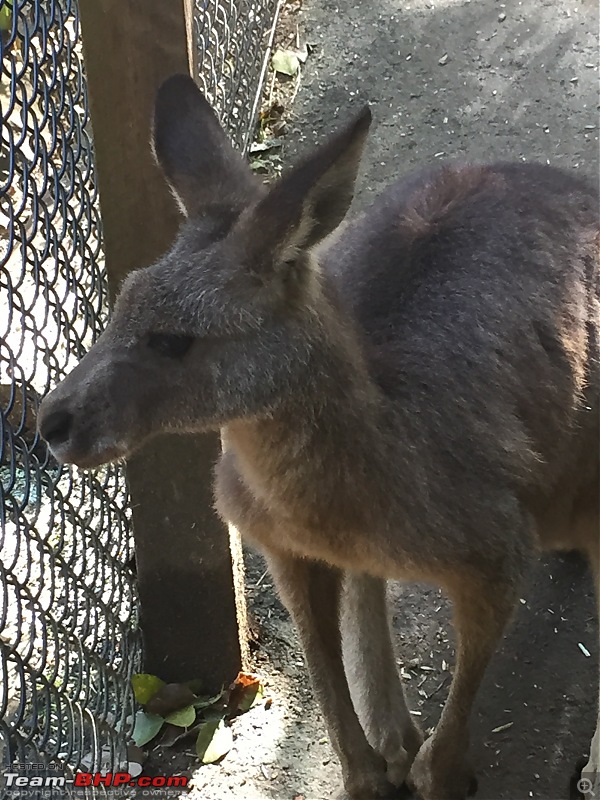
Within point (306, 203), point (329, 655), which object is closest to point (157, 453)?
point (329, 655)

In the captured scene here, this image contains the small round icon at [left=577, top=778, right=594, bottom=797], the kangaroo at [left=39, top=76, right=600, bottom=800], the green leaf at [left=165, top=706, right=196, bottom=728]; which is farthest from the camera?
the green leaf at [left=165, top=706, right=196, bottom=728]

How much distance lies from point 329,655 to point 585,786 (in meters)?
0.65

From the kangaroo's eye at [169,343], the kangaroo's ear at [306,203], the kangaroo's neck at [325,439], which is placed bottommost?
the kangaroo's neck at [325,439]

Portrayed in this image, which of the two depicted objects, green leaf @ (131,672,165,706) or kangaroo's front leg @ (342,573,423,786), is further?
green leaf @ (131,672,165,706)

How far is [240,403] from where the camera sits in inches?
67.1

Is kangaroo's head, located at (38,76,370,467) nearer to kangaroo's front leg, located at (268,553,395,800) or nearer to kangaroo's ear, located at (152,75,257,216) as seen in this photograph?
kangaroo's ear, located at (152,75,257,216)

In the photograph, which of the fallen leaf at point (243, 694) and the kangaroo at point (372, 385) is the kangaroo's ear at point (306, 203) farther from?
the fallen leaf at point (243, 694)

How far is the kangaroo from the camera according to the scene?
1.67 meters

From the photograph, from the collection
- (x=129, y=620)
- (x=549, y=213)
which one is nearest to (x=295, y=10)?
(x=549, y=213)

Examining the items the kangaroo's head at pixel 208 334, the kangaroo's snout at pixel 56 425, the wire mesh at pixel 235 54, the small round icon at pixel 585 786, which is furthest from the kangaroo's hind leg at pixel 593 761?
the wire mesh at pixel 235 54

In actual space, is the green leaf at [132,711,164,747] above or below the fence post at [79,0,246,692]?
below

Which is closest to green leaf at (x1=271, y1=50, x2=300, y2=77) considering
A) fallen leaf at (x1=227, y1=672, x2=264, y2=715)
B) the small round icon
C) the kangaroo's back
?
the kangaroo's back

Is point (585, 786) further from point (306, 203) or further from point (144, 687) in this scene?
point (306, 203)

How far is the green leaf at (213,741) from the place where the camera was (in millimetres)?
2432
